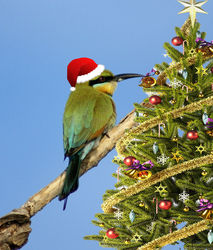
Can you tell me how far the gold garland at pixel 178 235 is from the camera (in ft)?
10.3

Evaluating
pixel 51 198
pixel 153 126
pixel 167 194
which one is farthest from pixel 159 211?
pixel 51 198

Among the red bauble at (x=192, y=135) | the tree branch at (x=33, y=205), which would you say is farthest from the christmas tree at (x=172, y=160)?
the tree branch at (x=33, y=205)

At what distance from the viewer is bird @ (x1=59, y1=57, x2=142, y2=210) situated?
3.51m

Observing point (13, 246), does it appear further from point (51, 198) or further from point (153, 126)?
point (153, 126)

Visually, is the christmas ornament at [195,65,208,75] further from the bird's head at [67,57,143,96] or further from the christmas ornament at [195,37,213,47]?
the bird's head at [67,57,143,96]

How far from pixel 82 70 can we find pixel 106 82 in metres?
0.24

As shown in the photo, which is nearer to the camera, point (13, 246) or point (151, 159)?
point (151, 159)

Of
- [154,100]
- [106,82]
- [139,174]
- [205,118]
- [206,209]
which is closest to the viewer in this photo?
[206,209]

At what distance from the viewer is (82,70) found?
3916 mm

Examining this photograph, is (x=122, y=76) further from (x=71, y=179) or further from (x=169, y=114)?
(x=71, y=179)

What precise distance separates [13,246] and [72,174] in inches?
36.3

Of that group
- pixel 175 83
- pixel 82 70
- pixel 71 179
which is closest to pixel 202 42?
pixel 175 83

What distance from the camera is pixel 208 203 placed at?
304 cm

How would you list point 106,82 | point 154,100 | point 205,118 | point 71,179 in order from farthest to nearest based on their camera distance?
point 106,82
point 71,179
point 154,100
point 205,118
